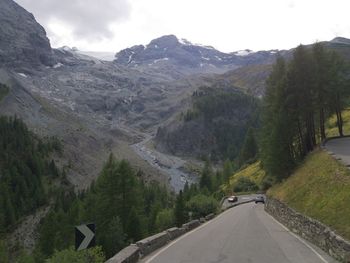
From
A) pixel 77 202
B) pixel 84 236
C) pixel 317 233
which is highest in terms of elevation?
pixel 84 236

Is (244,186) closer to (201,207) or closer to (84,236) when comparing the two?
(201,207)

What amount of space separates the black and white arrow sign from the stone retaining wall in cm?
900

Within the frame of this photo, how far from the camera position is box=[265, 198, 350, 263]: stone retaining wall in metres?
17.2

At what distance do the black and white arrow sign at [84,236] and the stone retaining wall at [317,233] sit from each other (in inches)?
354

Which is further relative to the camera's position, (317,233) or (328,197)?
(328,197)

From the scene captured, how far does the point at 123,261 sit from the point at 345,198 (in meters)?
11.8

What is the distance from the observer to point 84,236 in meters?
14.3

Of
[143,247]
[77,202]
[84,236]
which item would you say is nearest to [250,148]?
[77,202]

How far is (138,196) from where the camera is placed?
60906mm

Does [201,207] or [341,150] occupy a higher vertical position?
[341,150]

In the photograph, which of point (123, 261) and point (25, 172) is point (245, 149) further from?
point (123, 261)

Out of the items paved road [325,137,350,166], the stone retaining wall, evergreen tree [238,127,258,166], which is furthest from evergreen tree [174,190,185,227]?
evergreen tree [238,127,258,166]

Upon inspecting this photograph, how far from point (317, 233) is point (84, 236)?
1242 centimetres

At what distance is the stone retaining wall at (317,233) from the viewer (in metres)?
17.2
